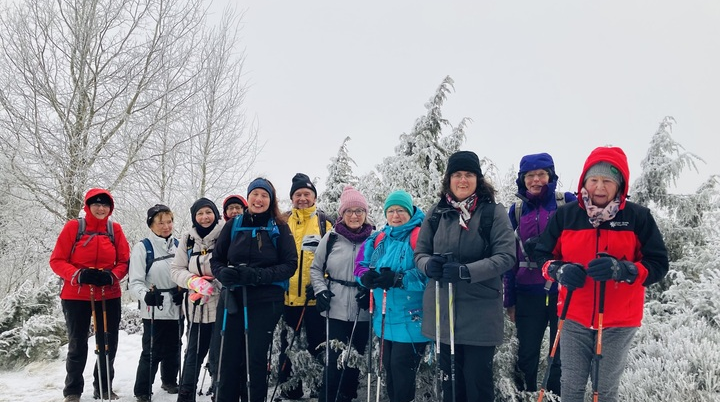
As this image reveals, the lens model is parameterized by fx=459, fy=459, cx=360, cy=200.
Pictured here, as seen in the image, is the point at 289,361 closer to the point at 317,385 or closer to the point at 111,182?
the point at 317,385

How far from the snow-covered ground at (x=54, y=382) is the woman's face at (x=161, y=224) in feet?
5.96

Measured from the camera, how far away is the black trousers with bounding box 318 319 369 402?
14.6ft

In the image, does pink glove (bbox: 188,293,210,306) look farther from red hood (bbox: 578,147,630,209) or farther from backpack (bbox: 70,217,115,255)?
red hood (bbox: 578,147,630,209)

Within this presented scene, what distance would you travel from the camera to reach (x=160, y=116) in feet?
36.4

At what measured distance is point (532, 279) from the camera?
3.97m

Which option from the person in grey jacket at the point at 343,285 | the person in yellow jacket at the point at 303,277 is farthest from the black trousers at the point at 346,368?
the person in yellow jacket at the point at 303,277

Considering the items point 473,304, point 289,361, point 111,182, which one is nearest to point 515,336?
point 473,304

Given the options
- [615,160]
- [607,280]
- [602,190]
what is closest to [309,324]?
[607,280]

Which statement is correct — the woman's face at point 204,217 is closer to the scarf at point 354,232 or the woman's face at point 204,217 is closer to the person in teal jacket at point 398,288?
the scarf at point 354,232

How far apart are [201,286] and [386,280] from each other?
1789mm

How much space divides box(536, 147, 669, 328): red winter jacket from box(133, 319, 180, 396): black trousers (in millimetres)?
4024

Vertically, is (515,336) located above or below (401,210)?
below

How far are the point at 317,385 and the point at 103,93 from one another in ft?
27.5

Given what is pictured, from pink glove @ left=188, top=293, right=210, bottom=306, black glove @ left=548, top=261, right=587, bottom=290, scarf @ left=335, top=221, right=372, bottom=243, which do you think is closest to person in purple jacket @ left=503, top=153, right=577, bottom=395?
black glove @ left=548, top=261, right=587, bottom=290
